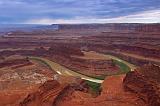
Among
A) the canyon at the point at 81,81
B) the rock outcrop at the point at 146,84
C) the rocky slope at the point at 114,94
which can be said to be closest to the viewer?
the rocky slope at the point at 114,94

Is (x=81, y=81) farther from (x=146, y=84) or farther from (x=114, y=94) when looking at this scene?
(x=146, y=84)

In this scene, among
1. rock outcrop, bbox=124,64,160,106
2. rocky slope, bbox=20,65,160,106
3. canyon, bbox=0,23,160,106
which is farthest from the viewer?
canyon, bbox=0,23,160,106

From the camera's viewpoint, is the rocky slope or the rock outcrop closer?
the rocky slope

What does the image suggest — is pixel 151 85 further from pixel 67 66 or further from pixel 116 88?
pixel 67 66

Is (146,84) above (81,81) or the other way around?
above

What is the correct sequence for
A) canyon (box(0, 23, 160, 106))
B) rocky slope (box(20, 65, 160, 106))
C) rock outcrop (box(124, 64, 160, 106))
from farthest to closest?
canyon (box(0, 23, 160, 106)) → rock outcrop (box(124, 64, 160, 106)) → rocky slope (box(20, 65, 160, 106))

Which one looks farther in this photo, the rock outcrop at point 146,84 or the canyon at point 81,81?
the canyon at point 81,81

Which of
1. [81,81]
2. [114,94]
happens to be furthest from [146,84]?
[81,81]

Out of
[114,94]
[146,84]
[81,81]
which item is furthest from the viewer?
[81,81]
